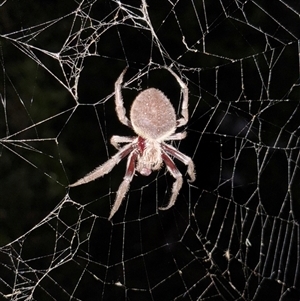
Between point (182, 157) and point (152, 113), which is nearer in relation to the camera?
point (152, 113)

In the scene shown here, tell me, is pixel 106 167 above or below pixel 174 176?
above

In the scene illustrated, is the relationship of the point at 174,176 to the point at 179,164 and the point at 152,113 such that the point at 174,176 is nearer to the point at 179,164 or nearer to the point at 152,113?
the point at 152,113

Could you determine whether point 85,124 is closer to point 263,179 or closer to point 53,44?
point 53,44

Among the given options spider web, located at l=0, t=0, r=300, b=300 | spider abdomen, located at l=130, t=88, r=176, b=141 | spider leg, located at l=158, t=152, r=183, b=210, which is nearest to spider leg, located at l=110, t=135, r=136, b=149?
spider abdomen, located at l=130, t=88, r=176, b=141

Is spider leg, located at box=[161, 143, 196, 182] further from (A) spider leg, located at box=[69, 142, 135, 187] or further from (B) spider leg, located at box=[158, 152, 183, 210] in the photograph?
(A) spider leg, located at box=[69, 142, 135, 187]

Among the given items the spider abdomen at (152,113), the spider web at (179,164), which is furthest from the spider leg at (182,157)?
the spider web at (179,164)

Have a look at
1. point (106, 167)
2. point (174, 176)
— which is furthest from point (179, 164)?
point (106, 167)

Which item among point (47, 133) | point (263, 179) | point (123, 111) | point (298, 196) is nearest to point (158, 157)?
point (123, 111)
